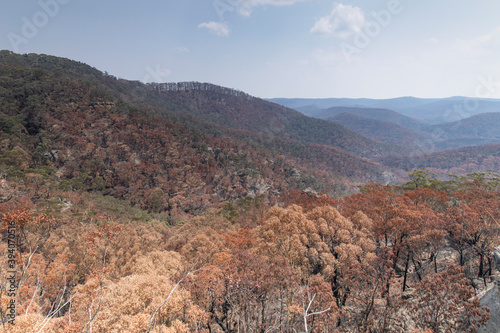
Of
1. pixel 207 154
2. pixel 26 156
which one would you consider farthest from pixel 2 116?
pixel 207 154

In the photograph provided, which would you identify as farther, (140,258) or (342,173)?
(342,173)

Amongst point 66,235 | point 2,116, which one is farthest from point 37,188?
point 2,116

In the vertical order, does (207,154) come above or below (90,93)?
below

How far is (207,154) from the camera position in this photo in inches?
2874

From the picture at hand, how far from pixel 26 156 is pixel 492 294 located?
2487 inches

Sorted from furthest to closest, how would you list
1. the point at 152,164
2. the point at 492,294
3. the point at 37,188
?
the point at 152,164, the point at 37,188, the point at 492,294

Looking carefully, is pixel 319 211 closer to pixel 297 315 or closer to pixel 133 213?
pixel 297 315

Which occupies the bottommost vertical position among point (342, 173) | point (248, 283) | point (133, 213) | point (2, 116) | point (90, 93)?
point (342, 173)

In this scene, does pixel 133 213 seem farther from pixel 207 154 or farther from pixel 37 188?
pixel 207 154

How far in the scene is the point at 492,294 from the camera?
902cm

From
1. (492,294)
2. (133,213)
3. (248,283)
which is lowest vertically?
(133,213)

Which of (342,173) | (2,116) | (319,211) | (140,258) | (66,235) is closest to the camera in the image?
(140,258)

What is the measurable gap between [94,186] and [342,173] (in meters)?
106

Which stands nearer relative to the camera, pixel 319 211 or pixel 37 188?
pixel 319 211
